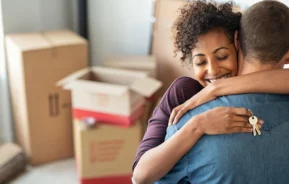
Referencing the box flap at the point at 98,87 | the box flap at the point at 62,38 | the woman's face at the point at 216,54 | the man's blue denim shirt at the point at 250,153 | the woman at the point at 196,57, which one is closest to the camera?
the man's blue denim shirt at the point at 250,153

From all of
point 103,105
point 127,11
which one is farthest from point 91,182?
point 127,11

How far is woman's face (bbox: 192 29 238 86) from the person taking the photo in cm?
128

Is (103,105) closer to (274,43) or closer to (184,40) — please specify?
(184,40)

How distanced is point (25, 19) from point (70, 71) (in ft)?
1.86

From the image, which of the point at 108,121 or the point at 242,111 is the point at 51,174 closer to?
the point at 108,121

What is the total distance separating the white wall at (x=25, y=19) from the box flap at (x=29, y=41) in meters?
0.10

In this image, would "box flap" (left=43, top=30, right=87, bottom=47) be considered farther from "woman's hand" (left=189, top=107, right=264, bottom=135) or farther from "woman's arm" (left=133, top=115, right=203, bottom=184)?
"woman's hand" (left=189, top=107, right=264, bottom=135)

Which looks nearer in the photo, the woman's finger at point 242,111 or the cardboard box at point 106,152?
the woman's finger at point 242,111

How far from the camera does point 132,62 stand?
2.84 m

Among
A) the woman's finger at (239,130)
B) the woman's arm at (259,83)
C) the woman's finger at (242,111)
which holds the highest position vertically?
the woman's arm at (259,83)

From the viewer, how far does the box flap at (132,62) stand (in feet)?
9.12

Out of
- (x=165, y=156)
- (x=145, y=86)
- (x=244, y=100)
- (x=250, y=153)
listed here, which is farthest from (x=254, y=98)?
(x=145, y=86)

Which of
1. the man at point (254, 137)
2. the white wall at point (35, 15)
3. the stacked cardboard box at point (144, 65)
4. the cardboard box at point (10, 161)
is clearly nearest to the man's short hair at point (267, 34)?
the man at point (254, 137)

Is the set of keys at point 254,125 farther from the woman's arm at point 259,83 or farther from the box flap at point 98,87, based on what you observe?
the box flap at point 98,87
